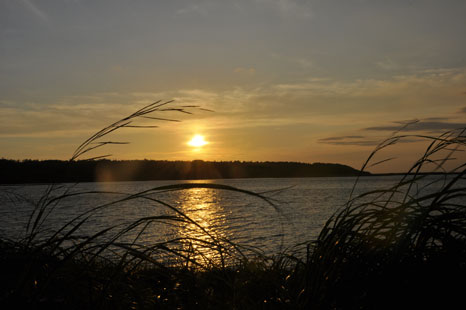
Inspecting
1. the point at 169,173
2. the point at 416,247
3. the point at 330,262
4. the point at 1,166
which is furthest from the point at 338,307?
the point at 169,173

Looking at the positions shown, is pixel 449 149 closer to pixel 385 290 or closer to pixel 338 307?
pixel 385 290

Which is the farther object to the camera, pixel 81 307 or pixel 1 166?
pixel 1 166

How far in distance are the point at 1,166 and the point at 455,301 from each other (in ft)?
382

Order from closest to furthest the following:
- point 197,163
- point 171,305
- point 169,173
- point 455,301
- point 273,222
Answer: point 455,301, point 171,305, point 273,222, point 197,163, point 169,173

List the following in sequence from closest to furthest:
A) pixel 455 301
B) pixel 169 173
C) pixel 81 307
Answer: pixel 455 301 → pixel 81 307 → pixel 169 173

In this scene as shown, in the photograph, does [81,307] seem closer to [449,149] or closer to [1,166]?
[449,149]

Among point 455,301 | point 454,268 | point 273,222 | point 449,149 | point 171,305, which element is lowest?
point 273,222

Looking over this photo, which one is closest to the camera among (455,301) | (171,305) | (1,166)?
(455,301)

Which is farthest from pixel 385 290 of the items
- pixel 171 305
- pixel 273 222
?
pixel 273 222

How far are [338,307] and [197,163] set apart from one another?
156488 millimetres

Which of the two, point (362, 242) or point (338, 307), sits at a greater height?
point (362, 242)

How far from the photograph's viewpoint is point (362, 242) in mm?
3242

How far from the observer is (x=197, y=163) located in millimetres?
159000

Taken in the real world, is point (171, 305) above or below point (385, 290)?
below
